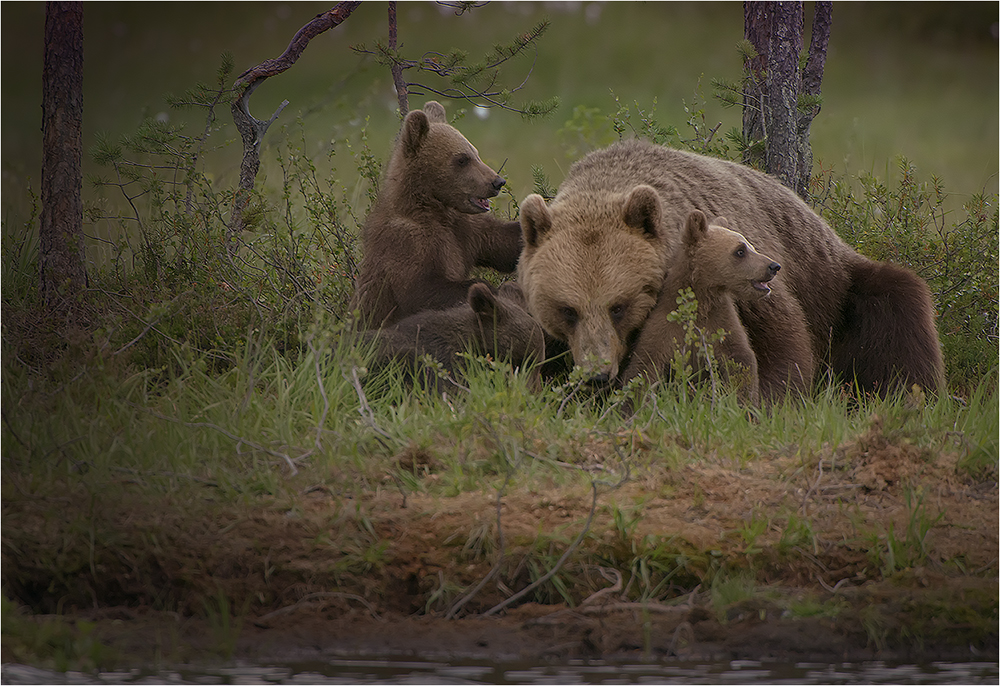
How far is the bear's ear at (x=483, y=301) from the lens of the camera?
586cm

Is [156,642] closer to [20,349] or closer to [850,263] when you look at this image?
[20,349]

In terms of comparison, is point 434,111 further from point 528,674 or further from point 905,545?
point 528,674

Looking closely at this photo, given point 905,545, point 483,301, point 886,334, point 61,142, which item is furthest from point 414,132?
point 905,545

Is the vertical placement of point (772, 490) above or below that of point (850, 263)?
below

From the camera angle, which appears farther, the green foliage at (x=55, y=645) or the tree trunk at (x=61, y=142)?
the tree trunk at (x=61, y=142)

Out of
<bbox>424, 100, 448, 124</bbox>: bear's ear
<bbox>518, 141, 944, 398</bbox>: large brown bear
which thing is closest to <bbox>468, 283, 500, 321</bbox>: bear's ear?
<bbox>518, 141, 944, 398</bbox>: large brown bear

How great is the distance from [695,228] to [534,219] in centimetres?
84

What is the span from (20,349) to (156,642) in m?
3.03

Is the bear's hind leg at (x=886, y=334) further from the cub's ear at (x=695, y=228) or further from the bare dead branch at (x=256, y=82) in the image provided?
the bare dead branch at (x=256, y=82)

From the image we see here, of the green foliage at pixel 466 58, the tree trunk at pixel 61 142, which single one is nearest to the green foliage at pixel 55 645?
the tree trunk at pixel 61 142

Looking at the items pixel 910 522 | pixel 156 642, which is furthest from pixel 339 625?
pixel 910 522

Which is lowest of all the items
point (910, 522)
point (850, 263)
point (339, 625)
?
point (339, 625)

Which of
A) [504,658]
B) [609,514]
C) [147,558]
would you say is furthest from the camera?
[609,514]

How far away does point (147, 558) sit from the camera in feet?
13.8
